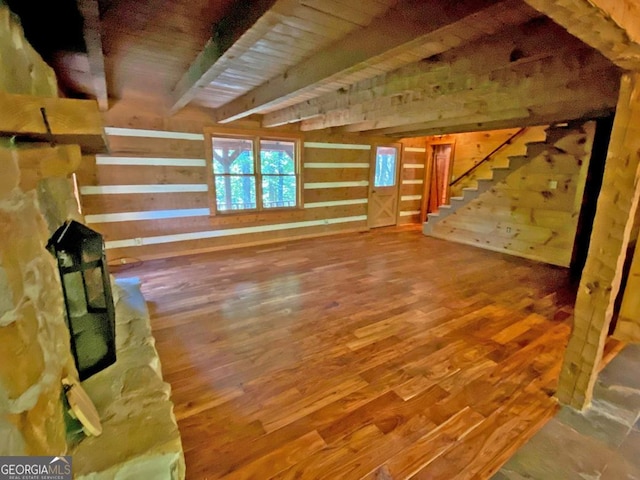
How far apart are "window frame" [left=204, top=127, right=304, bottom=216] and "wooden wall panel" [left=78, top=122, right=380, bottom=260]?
67 millimetres

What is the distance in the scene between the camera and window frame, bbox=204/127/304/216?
15.2 ft

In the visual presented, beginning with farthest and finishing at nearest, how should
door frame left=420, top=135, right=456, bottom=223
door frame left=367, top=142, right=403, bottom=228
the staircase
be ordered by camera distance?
door frame left=420, top=135, right=456, bottom=223
door frame left=367, top=142, right=403, bottom=228
the staircase

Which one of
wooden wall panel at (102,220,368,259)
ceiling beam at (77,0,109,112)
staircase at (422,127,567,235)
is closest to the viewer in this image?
ceiling beam at (77,0,109,112)

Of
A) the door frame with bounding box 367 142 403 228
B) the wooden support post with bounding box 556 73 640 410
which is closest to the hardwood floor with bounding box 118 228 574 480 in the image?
the wooden support post with bounding box 556 73 640 410

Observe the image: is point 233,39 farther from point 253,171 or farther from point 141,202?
point 253,171

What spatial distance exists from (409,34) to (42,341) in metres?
2.05

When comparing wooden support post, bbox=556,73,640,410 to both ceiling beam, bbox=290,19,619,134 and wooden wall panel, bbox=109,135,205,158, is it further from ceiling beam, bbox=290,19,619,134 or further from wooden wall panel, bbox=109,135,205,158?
wooden wall panel, bbox=109,135,205,158

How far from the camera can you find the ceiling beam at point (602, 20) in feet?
3.05

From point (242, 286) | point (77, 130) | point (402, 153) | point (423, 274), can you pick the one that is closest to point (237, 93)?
point (242, 286)

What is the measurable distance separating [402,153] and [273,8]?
6.08 metres

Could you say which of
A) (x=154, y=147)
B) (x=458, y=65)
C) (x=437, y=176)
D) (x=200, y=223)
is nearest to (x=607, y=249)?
(x=458, y=65)

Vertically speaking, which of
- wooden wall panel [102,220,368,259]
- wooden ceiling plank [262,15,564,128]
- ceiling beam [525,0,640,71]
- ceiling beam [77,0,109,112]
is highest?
wooden ceiling plank [262,15,564,128]

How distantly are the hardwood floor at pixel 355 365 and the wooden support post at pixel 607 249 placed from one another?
270 millimetres

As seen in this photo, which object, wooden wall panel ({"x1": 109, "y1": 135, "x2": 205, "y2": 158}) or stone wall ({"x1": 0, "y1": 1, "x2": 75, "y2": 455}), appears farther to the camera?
wooden wall panel ({"x1": 109, "y1": 135, "x2": 205, "y2": 158})
